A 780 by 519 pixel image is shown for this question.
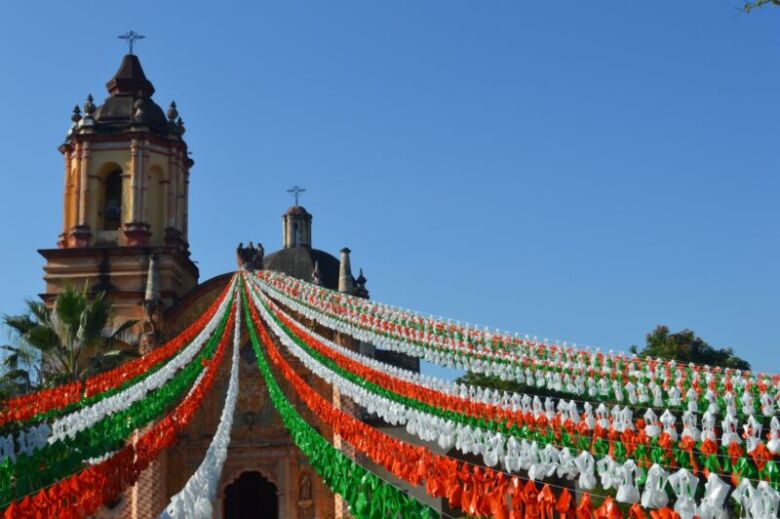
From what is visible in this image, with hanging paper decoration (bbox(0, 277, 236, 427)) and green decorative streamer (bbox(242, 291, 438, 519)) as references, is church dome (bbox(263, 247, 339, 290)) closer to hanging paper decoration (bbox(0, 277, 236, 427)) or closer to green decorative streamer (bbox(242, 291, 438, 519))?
hanging paper decoration (bbox(0, 277, 236, 427))

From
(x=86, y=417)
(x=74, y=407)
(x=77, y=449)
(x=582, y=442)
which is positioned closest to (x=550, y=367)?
(x=582, y=442)

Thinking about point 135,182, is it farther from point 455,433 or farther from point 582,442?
point 582,442

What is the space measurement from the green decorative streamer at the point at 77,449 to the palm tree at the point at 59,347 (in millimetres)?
4919

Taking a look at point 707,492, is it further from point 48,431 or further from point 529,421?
point 48,431

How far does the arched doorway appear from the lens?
2959 cm

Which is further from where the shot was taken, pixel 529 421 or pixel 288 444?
pixel 288 444

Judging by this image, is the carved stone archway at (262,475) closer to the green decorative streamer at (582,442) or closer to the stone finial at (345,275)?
the stone finial at (345,275)

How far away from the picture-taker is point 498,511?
296 inches

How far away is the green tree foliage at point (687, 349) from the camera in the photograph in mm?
33438

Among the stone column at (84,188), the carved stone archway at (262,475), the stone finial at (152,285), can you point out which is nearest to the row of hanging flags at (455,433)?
the carved stone archway at (262,475)

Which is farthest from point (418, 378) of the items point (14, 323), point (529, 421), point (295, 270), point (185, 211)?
point (295, 270)

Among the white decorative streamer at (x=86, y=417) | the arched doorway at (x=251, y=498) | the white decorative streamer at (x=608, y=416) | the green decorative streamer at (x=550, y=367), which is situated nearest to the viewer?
the white decorative streamer at (x=86, y=417)

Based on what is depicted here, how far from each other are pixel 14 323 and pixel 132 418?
939 centimetres

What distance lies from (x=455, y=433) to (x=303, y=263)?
2645cm
